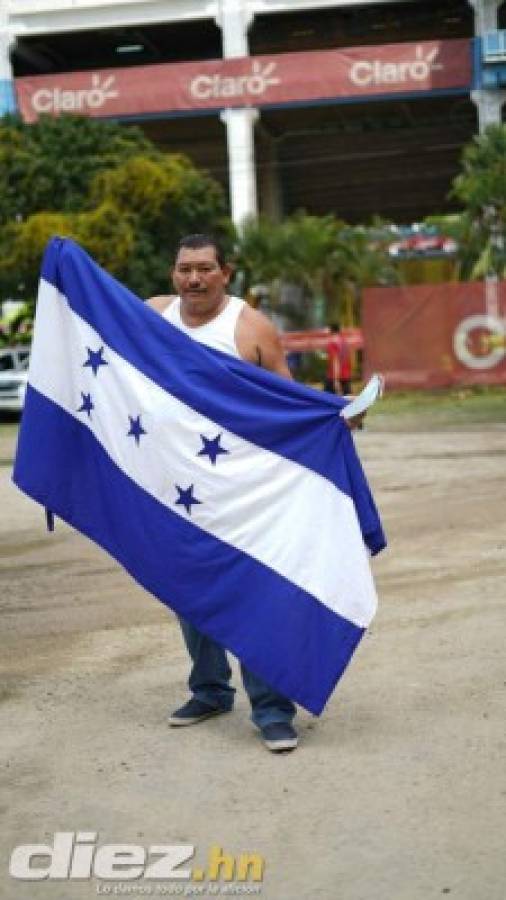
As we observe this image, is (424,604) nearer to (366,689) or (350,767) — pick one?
(366,689)

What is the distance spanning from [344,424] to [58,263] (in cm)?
132

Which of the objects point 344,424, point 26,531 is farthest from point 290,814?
point 26,531

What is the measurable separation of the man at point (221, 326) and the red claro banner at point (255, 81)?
42.1 m

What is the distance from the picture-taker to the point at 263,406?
5.18 meters

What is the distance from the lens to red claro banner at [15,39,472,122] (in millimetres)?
45531

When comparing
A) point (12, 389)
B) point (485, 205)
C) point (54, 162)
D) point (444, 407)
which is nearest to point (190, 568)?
point (444, 407)

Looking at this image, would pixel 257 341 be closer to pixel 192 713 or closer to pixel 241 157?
pixel 192 713

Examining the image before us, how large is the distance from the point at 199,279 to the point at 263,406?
525 mm

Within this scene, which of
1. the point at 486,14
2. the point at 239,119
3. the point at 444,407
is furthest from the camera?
the point at 239,119

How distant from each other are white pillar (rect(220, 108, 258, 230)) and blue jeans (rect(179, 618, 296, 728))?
138ft

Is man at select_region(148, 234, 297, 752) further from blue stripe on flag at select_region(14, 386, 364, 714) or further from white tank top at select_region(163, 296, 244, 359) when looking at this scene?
blue stripe on flag at select_region(14, 386, 364, 714)

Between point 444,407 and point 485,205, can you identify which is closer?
point 444,407

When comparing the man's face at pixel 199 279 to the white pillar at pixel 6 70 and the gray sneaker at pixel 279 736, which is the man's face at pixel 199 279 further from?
the white pillar at pixel 6 70

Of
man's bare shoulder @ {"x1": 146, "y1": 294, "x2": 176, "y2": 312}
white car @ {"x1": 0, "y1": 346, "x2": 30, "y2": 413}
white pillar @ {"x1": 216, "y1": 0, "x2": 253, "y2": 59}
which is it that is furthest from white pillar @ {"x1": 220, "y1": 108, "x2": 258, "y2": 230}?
man's bare shoulder @ {"x1": 146, "y1": 294, "x2": 176, "y2": 312}
